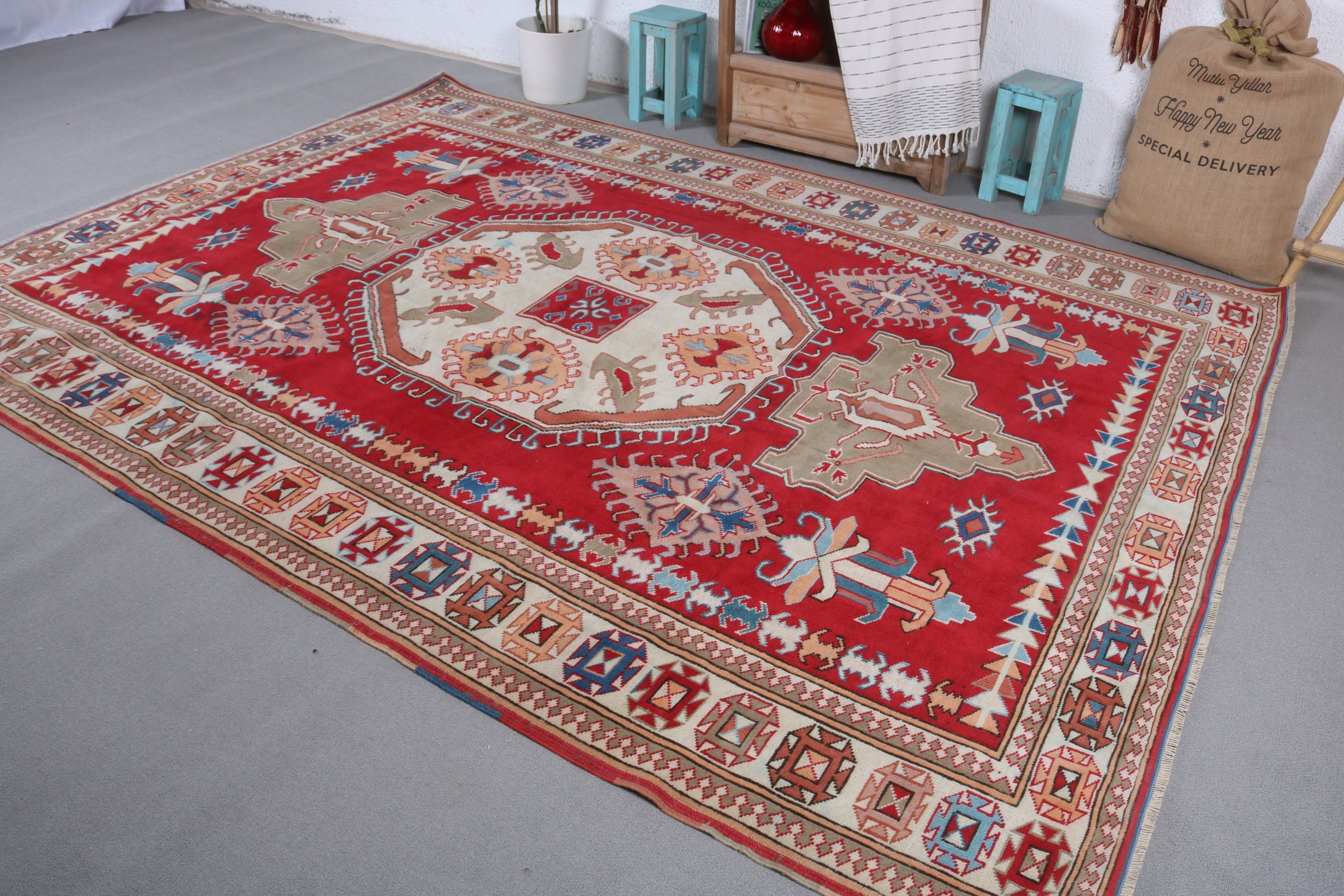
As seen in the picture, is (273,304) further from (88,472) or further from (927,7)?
(927,7)

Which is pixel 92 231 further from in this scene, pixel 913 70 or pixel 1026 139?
pixel 1026 139

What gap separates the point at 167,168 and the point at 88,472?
1912 millimetres

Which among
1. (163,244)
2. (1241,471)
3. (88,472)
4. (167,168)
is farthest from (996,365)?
(167,168)

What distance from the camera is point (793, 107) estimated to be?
3582 millimetres

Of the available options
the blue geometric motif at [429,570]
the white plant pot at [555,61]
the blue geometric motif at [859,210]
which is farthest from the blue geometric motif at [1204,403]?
the white plant pot at [555,61]

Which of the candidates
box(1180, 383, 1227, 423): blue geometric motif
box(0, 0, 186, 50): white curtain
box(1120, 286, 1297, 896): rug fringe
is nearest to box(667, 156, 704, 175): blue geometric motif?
box(1180, 383, 1227, 423): blue geometric motif

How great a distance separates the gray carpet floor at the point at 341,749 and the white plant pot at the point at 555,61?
271 cm

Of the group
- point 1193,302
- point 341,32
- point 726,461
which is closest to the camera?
point 726,461

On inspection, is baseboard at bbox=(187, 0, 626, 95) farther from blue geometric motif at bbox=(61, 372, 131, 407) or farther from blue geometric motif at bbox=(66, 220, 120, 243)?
blue geometric motif at bbox=(61, 372, 131, 407)

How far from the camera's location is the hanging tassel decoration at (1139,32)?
302 centimetres

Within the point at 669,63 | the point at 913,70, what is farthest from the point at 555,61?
the point at 913,70

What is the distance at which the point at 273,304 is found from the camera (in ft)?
9.06

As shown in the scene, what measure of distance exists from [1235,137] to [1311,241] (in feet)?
1.35

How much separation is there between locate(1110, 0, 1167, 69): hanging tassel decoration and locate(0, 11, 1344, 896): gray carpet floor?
1.52 meters
